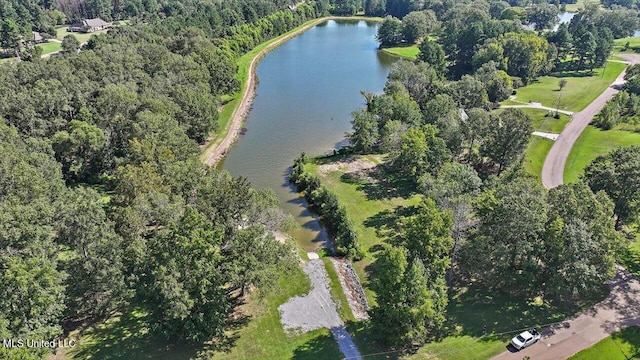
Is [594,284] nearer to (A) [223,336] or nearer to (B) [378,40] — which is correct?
(A) [223,336]

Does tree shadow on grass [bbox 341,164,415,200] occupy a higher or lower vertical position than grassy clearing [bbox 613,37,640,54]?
lower

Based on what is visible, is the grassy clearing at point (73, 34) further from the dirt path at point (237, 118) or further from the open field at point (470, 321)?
the open field at point (470, 321)

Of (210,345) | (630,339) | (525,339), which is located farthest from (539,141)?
(210,345)

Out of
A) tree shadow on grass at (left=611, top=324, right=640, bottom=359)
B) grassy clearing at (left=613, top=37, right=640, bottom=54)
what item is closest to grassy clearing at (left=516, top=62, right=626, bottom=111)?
grassy clearing at (left=613, top=37, right=640, bottom=54)

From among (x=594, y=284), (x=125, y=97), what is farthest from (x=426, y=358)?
(x=125, y=97)

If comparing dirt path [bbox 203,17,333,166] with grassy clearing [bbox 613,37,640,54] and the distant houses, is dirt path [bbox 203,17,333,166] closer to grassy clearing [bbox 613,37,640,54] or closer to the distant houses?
the distant houses

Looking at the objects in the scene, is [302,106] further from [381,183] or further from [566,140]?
[566,140]
